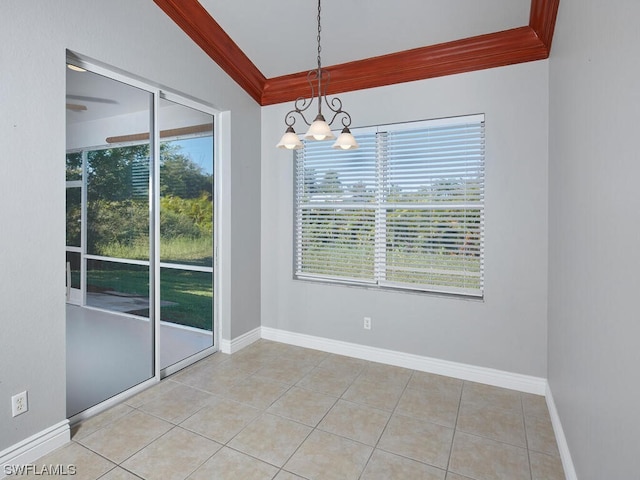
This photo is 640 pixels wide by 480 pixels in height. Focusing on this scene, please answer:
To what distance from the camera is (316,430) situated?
2389 millimetres

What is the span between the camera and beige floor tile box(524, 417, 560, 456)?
2.19 m

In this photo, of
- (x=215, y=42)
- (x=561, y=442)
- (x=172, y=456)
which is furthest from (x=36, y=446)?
(x=215, y=42)

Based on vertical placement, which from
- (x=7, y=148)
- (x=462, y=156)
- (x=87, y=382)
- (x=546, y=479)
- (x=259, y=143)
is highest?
(x=259, y=143)

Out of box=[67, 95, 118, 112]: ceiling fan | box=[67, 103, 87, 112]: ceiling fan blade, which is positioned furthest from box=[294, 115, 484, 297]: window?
box=[67, 103, 87, 112]: ceiling fan blade

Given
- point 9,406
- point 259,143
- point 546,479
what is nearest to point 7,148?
point 9,406

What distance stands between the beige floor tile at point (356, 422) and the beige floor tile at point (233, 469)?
0.51 m

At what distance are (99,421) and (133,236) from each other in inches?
51.3

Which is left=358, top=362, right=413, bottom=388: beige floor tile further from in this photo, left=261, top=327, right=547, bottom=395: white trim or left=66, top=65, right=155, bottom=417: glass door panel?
left=66, top=65, right=155, bottom=417: glass door panel

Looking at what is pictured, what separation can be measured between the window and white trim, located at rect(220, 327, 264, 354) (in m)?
0.81

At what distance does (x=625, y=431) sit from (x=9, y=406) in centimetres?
276

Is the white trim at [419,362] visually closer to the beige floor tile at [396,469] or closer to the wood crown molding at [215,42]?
the beige floor tile at [396,469]

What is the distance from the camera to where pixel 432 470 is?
2.01 meters

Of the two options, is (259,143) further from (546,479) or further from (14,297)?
(546,479)

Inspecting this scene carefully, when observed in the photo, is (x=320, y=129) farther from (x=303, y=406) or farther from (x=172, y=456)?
(x=172, y=456)
